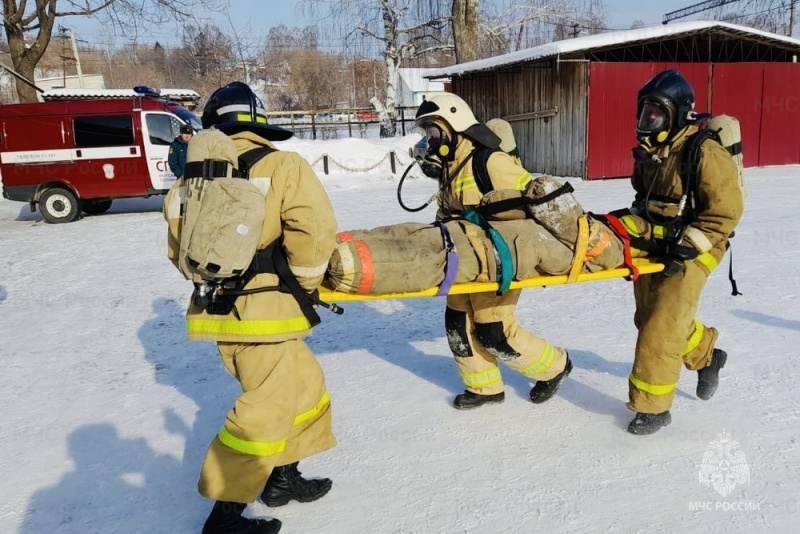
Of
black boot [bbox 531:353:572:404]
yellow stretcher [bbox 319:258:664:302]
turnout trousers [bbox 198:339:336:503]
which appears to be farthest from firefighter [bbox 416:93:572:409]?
turnout trousers [bbox 198:339:336:503]

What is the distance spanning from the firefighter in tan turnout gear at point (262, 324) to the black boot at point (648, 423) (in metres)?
1.83

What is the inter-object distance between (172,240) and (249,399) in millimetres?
709

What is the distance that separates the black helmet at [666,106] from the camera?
3143 millimetres

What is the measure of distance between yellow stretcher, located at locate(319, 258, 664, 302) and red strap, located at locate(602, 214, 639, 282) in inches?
0.9

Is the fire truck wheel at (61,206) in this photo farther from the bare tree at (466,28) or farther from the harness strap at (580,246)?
the bare tree at (466,28)

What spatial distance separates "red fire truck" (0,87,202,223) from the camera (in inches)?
463

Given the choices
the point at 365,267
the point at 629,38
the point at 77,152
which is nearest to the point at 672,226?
the point at 365,267

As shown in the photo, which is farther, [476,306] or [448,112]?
[476,306]

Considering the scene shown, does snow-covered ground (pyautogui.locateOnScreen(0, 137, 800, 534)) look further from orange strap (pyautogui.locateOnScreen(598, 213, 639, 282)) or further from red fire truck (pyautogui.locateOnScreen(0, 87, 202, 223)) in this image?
red fire truck (pyautogui.locateOnScreen(0, 87, 202, 223))

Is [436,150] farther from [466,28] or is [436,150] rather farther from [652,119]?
[466,28]

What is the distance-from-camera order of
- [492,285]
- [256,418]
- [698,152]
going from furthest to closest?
[698,152]
[492,285]
[256,418]

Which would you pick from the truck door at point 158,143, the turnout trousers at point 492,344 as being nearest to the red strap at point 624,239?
the turnout trousers at point 492,344

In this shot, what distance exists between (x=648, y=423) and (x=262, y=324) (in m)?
2.12

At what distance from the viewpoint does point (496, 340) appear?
133 inches
